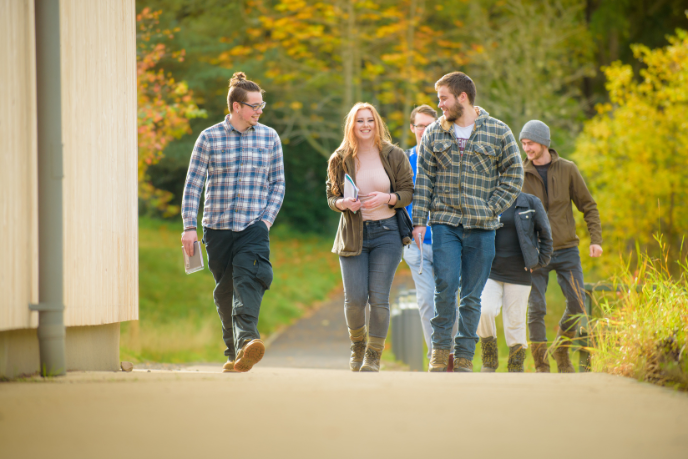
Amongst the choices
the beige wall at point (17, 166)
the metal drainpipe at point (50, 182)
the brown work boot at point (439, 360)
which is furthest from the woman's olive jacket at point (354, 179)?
the beige wall at point (17, 166)

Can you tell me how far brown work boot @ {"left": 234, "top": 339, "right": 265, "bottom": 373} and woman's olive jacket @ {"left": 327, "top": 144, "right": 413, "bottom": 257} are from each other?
95 cm

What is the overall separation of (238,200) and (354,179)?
903 millimetres

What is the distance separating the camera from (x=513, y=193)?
5.85 m

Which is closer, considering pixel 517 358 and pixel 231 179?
pixel 231 179

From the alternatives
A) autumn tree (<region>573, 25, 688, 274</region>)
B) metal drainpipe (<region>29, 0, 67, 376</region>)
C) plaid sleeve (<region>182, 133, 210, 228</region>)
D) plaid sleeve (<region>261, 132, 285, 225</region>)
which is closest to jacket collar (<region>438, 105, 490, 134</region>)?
plaid sleeve (<region>261, 132, 285, 225</region>)

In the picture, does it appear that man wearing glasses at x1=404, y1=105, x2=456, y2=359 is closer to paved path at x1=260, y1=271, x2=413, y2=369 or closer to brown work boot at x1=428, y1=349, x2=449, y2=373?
brown work boot at x1=428, y1=349, x2=449, y2=373

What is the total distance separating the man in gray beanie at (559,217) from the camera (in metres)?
7.02

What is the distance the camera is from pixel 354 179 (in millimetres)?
6168

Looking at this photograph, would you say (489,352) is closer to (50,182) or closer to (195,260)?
(195,260)

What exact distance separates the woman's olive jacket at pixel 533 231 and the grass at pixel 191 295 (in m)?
4.95

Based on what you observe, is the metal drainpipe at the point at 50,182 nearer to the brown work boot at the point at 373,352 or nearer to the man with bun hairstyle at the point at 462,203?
the brown work boot at the point at 373,352

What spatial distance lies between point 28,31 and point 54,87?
1.11 ft

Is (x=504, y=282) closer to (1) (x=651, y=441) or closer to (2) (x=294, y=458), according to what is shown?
(1) (x=651, y=441)

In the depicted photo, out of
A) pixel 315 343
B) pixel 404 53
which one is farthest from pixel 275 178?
pixel 404 53
